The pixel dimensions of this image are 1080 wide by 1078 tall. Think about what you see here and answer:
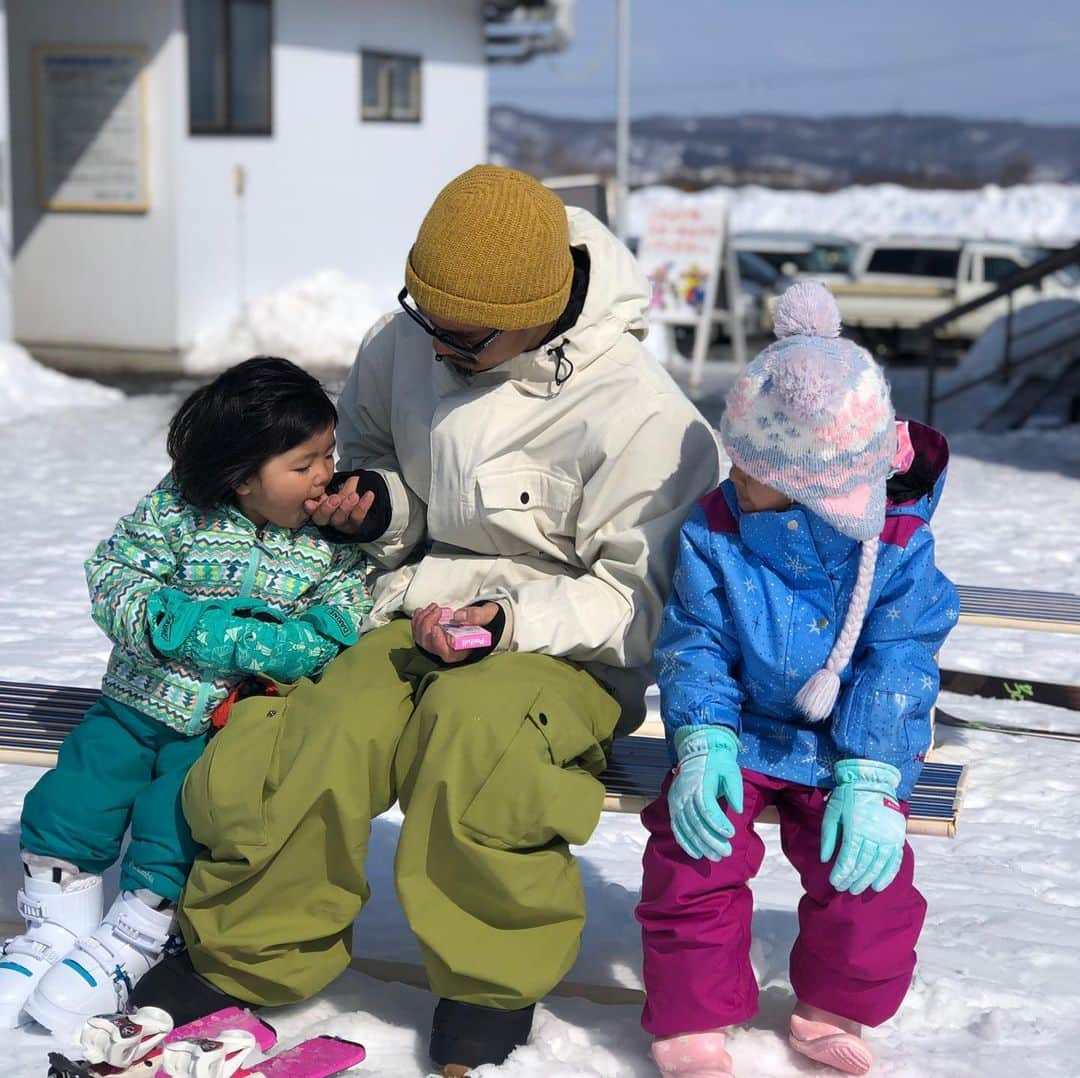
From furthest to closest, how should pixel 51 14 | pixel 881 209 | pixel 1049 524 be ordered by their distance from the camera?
1. pixel 881 209
2. pixel 51 14
3. pixel 1049 524

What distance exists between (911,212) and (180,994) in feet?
142

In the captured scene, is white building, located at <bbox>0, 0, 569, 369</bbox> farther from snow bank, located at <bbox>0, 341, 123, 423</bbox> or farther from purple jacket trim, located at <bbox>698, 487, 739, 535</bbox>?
purple jacket trim, located at <bbox>698, 487, 739, 535</bbox>

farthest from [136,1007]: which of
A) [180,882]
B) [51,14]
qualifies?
[51,14]

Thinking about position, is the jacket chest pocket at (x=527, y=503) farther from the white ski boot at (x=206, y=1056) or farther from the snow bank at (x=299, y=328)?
the snow bank at (x=299, y=328)

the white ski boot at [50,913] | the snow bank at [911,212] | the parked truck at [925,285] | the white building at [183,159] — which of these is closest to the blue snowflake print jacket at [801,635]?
the white ski boot at [50,913]

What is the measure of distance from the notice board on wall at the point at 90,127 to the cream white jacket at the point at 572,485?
11.0 m

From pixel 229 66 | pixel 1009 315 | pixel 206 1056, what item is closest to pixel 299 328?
pixel 229 66

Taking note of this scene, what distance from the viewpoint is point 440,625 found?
2742mm

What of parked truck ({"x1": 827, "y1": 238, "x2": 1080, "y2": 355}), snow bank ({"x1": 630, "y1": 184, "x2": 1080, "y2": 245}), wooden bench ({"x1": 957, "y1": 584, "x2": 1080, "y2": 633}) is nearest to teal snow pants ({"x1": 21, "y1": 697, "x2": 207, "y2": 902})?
wooden bench ({"x1": 957, "y1": 584, "x2": 1080, "y2": 633})

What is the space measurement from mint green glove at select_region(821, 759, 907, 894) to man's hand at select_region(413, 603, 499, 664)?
0.65m

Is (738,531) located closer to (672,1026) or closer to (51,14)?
(672,1026)

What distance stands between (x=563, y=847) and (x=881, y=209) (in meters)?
44.2

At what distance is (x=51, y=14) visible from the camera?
13117 mm

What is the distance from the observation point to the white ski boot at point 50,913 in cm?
287
